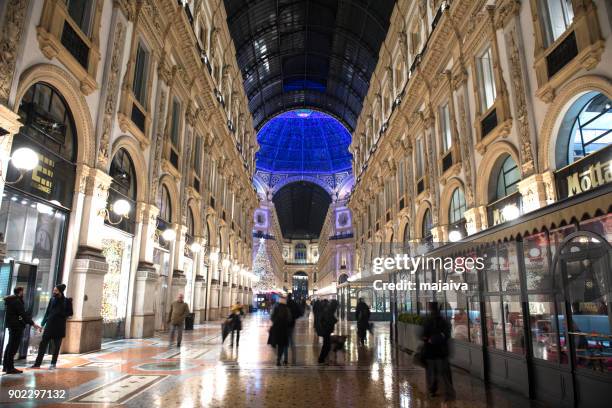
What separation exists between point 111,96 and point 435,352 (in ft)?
36.9

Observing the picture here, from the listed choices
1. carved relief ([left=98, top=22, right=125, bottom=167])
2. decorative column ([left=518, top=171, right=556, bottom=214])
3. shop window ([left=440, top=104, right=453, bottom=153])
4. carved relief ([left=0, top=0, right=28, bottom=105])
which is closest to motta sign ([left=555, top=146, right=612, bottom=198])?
decorative column ([left=518, top=171, right=556, bottom=214])

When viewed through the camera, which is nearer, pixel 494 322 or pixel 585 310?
pixel 585 310

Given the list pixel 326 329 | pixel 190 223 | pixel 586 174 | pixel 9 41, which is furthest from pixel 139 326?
pixel 586 174

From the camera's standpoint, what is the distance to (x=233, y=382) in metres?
7.55

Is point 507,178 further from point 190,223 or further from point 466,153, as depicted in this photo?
point 190,223

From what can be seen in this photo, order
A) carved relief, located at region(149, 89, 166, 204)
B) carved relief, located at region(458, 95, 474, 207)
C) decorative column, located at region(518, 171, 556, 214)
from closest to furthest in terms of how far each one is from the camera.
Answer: decorative column, located at region(518, 171, 556, 214), carved relief, located at region(458, 95, 474, 207), carved relief, located at region(149, 89, 166, 204)

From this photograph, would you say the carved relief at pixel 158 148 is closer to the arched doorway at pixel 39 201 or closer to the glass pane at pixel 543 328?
the arched doorway at pixel 39 201

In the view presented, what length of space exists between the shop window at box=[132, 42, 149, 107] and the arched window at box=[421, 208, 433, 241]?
14242mm

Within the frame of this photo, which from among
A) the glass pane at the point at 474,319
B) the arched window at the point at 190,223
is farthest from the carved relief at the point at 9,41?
the arched window at the point at 190,223

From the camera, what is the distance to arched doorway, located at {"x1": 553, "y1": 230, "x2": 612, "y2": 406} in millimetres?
5590

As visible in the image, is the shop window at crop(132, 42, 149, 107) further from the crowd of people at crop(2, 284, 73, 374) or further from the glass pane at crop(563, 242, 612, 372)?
the glass pane at crop(563, 242, 612, 372)

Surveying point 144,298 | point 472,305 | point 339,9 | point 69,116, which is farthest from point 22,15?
point 339,9

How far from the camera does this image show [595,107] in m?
9.87

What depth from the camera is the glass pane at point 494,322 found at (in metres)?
7.87
